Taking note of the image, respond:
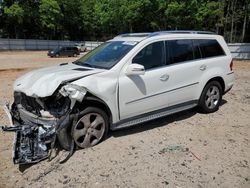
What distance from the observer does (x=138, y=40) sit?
5574 mm

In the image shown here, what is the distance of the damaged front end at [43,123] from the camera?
443cm

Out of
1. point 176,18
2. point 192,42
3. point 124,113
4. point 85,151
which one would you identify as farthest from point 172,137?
point 176,18

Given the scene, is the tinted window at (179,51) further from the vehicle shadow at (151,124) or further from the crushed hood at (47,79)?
the crushed hood at (47,79)

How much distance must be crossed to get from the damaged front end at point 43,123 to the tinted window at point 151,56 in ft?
4.43

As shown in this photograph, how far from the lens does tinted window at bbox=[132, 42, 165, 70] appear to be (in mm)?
Answer: 5434

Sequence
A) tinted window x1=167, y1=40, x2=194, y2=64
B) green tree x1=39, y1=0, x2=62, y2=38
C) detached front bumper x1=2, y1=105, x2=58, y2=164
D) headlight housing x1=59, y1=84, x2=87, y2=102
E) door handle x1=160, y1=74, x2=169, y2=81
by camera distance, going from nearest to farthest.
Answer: detached front bumper x1=2, y1=105, x2=58, y2=164 → headlight housing x1=59, y1=84, x2=87, y2=102 → door handle x1=160, y1=74, x2=169, y2=81 → tinted window x1=167, y1=40, x2=194, y2=64 → green tree x1=39, y1=0, x2=62, y2=38

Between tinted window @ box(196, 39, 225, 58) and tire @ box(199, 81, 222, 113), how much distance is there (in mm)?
638

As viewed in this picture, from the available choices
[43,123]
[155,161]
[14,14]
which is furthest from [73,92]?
[14,14]

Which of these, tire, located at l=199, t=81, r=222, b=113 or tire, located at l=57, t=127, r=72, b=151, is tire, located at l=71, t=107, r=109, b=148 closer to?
tire, located at l=57, t=127, r=72, b=151

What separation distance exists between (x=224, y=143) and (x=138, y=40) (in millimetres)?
Answer: 2366

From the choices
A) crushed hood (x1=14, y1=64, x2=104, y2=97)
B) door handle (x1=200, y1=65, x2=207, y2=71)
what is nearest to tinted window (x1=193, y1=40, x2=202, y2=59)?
door handle (x1=200, y1=65, x2=207, y2=71)

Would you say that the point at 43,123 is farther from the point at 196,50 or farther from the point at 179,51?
the point at 196,50

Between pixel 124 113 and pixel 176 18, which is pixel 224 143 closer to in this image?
pixel 124 113

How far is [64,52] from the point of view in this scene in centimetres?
3581
